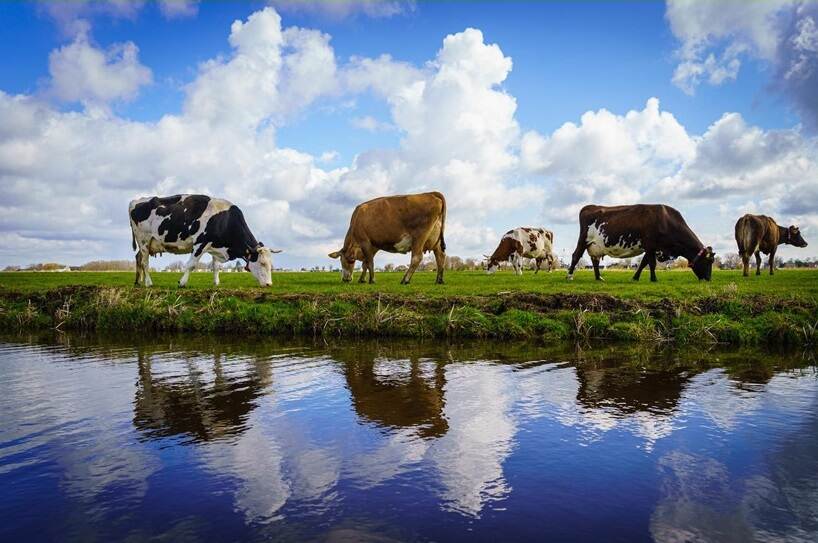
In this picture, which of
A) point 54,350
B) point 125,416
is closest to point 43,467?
point 125,416

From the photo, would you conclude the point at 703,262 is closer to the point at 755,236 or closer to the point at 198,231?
the point at 755,236

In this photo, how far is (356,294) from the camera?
53.1 ft

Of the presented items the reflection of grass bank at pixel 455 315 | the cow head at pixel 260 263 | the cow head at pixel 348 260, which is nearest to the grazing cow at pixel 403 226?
the cow head at pixel 348 260

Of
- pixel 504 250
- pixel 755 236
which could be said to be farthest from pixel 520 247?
pixel 755 236

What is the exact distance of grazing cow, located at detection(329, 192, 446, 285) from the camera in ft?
68.1

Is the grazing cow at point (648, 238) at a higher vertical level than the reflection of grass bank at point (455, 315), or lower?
higher

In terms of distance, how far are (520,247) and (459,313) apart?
Result: 63.7 ft

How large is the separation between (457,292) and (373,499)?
12.8 m

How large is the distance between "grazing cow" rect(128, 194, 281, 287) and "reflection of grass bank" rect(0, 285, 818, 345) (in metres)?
4.13

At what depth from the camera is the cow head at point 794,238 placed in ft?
103

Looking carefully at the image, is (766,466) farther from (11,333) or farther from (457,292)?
(11,333)

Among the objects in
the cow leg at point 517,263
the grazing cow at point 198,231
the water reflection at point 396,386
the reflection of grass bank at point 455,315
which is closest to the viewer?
the water reflection at point 396,386

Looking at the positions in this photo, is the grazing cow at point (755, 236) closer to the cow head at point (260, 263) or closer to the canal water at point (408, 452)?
the canal water at point (408, 452)

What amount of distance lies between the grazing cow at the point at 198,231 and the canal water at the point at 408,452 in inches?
452
